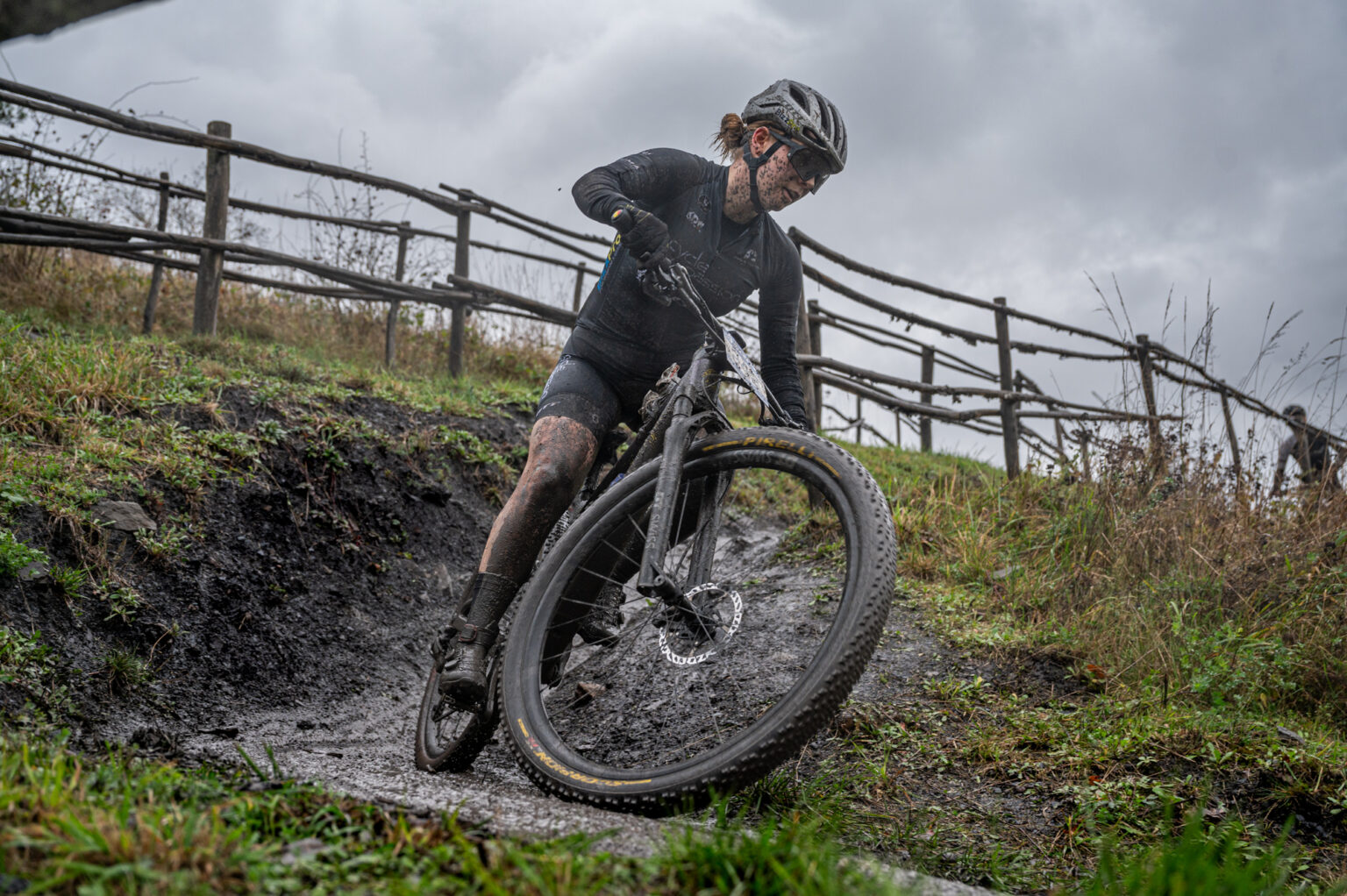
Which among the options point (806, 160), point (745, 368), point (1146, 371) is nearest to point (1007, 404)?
point (1146, 371)

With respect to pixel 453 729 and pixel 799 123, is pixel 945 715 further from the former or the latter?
pixel 799 123

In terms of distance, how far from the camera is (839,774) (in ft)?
8.62

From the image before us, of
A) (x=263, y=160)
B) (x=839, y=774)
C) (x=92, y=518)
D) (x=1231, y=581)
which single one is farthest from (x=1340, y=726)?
(x=263, y=160)

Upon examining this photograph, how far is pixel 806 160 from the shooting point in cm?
267

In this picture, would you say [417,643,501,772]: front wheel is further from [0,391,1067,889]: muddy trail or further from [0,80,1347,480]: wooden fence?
[0,80,1347,480]: wooden fence

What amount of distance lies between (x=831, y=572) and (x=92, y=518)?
3.21 metres

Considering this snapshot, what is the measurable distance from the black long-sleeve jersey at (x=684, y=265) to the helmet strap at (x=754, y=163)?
89 millimetres

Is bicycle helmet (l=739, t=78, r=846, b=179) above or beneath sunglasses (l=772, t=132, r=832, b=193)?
above

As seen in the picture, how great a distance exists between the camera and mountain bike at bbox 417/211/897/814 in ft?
5.68

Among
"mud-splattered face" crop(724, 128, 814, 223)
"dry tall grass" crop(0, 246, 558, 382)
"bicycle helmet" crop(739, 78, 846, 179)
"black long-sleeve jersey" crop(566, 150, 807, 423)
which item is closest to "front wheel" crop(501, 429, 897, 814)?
"black long-sleeve jersey" crop(566, 150, 807, 423)

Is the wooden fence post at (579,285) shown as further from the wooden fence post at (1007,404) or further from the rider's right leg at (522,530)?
the rider's right leg at (522,530)

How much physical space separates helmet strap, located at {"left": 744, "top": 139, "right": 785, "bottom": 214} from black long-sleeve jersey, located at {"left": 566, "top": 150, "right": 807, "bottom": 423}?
3.5 inches

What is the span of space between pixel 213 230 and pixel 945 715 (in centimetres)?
677

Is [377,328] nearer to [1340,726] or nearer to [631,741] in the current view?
[631,741]
